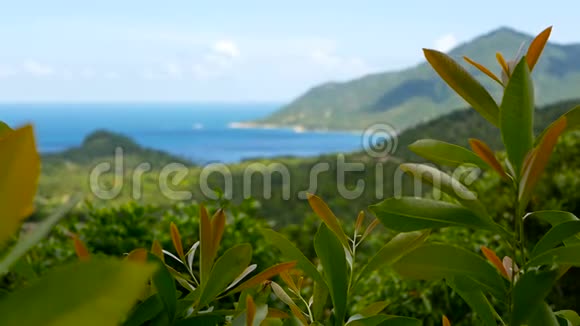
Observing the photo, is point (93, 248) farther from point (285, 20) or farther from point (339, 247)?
point (285, 20)

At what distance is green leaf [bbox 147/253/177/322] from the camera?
0.33m

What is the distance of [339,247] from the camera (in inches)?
15.2

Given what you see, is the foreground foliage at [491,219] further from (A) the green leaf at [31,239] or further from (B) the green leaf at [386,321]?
(A) the green leaf at [31,239]

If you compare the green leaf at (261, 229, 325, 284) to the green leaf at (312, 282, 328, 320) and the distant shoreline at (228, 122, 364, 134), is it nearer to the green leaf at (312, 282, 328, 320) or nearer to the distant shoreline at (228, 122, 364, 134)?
the green leaf at (312, 282, 328, 320)

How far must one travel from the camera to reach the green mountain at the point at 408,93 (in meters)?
39.9

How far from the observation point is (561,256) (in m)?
0.33

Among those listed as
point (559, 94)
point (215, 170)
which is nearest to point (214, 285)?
point (215, 170)

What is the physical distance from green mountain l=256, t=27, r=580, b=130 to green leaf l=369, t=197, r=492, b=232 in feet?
118

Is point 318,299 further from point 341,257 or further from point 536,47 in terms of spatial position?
point 536,47

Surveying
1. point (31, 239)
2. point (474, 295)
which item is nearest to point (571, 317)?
point (474, 295)

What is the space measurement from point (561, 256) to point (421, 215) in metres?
0.08

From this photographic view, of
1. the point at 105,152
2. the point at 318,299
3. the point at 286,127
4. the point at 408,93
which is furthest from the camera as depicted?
the point at 286,127

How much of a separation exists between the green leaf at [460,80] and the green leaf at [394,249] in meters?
0.08

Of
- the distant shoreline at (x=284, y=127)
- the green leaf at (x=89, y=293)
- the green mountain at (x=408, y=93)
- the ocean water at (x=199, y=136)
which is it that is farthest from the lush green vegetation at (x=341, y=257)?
the distant shoreline at (x=284, y=127)
